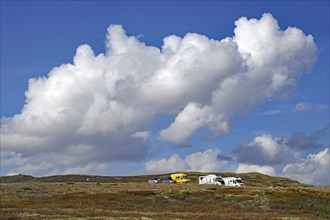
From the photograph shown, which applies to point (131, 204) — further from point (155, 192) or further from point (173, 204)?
point (155, 192)

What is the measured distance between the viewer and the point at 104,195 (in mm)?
79250

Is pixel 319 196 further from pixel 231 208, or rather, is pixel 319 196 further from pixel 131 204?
pixel 131 204

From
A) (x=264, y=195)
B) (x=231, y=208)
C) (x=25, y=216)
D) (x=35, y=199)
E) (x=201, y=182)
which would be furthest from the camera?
(x=201, y=182)

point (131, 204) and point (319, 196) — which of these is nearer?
point (131, 204)

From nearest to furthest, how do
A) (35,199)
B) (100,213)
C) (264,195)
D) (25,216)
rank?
(25,216), (100,213), (35,199), (264,195)

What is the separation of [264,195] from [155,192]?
59.1 ft

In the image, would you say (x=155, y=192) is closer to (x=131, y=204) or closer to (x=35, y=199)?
(x=131, y=204)

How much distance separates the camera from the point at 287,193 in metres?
84.1

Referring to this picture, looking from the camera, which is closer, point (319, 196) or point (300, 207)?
point (300, 207)

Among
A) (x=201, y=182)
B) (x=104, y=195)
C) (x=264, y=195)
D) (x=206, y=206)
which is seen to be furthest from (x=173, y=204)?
(x=201, y=182)

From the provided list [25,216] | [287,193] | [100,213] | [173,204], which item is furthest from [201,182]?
[25,216]

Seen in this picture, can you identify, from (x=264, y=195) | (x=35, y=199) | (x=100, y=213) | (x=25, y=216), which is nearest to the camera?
(x=25, y=216)

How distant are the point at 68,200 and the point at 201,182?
53149 millimetres

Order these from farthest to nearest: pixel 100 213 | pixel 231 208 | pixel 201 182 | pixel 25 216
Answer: pixel 201 182, pixel 231 208, pixel 100 213, pixel 25 216
